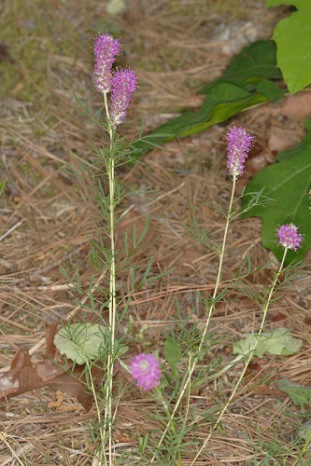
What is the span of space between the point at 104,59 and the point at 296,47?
1202mm

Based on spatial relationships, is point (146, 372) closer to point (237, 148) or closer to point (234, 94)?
point (237, 148)

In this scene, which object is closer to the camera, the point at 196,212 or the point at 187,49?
the point at 196,212

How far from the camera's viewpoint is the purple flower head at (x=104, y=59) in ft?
5.88

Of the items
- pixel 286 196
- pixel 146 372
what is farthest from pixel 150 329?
pixel 146 372

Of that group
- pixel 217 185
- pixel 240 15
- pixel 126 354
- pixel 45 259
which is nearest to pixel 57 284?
pixel 45 259

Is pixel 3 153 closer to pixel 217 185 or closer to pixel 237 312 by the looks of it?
pixel 217 185

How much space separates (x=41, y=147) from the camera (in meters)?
3.19

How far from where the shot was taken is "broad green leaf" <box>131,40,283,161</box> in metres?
2.92

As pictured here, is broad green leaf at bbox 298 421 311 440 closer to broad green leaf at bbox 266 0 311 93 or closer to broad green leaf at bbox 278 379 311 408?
broad green leaf at bbox 278 379 311 408

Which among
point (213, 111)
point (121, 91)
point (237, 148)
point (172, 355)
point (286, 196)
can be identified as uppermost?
point (121, 91)

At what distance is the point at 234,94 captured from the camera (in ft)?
9.98

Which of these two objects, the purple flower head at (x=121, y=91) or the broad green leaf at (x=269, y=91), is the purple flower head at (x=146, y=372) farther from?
the broad green leaf at (x=269, y=91)

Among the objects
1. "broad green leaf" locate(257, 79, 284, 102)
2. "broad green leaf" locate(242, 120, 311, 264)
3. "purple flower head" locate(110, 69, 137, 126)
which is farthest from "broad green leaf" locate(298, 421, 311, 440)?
"broad green leaf" locate(257, 79, 284, 102)

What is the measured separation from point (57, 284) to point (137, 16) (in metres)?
1.93
